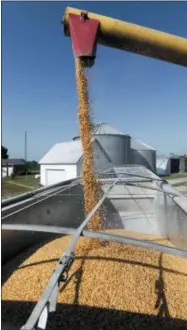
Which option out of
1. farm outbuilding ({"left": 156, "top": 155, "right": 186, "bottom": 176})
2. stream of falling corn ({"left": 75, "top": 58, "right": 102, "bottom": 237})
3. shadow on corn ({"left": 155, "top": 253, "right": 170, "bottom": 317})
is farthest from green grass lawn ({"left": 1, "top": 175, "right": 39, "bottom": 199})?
farm outbuilding ({"left": 156, "top": 155, "right": 186, "bottom": 176})

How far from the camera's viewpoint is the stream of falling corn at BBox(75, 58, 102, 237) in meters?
2.67

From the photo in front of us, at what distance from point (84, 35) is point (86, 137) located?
3.85ft

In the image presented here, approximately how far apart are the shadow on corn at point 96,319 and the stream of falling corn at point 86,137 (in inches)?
47.5

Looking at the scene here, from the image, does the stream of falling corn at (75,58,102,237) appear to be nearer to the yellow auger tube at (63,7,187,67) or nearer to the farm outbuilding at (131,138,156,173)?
the yellow auger tube at (63,7,187,67)

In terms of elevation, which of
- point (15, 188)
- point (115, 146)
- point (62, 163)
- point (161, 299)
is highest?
point (115, 146)

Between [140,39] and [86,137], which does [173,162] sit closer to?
[86,137]

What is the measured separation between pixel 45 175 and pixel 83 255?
551 inches

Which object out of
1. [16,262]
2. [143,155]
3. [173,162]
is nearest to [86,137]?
[16,262]

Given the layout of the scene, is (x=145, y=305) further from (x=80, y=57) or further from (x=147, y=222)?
(x=147, y=222)

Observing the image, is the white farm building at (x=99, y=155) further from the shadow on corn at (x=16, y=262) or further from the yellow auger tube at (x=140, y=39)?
the yellow auger tube at (x=140, y=39)

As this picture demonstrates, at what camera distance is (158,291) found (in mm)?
2430

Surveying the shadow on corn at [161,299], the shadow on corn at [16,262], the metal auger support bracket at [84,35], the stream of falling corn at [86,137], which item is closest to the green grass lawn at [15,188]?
the shadow on corn at [16,262]

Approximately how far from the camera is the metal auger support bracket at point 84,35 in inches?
74.2

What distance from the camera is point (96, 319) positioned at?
6.90ft
